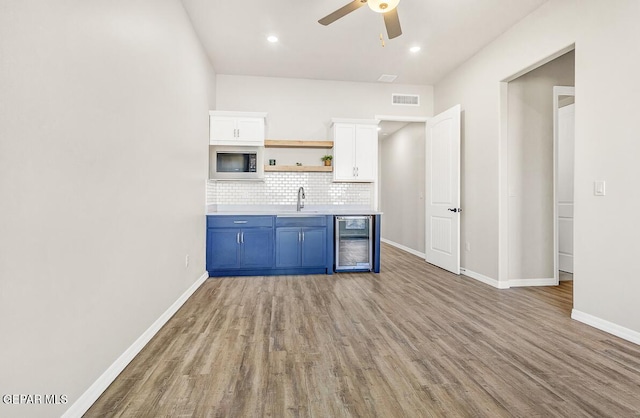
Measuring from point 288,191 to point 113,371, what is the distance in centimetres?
346

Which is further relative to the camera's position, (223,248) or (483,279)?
(223,248)

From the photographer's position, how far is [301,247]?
14.6 feet

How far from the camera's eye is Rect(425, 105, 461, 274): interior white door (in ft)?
14.5

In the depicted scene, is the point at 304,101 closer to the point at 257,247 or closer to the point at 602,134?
the point at 257,247

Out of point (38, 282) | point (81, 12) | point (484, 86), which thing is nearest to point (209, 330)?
point (38, 282)

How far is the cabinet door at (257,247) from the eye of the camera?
14.2 ft

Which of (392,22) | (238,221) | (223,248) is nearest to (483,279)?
(392,22)

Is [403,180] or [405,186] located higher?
[403,180]

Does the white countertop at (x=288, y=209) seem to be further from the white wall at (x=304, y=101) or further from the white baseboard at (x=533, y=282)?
the white baseboard at (x=533, y=282)

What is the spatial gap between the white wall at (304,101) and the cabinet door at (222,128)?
0.44m

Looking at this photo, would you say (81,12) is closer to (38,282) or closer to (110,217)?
(110,217)

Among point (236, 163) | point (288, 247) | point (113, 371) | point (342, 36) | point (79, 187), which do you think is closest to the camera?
point (79, 187)

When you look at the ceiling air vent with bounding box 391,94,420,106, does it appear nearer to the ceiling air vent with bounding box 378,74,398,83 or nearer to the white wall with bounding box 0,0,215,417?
the ceiling air vent with bounding box 378,74,398,83

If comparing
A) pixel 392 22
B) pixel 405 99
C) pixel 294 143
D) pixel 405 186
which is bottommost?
pixel 405 186
